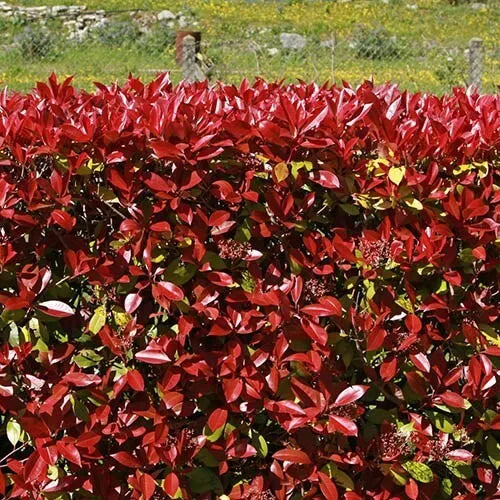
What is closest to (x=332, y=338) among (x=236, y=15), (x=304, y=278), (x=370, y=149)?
(x=304, y=278)

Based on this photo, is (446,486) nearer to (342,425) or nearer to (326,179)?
(342,425)

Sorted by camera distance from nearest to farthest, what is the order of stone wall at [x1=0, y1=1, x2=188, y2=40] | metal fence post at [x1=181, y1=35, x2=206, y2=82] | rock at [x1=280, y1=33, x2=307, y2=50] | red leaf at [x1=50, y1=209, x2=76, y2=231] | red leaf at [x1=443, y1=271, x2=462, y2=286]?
red leaf at [x1=50, y1=209, x2=76, y2=231] → red leaf at [x1=443, y1=271, x2=462, y2=286] → metal fence post at [x1=181, y1=35, x2=206, y2=82] → rock at [x1=280, y1=33, x2=307, y2=50] → stone wall at [x1=0, y1=1, x2=188, y2=40]

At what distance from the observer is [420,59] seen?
11664 mm

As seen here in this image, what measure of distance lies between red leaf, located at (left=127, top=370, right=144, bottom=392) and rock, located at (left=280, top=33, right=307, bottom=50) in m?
12.0

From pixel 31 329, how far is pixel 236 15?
1489 centimetres

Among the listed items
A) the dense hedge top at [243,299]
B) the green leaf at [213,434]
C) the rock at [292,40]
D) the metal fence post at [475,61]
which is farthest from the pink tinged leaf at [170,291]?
the rock at [292,40]

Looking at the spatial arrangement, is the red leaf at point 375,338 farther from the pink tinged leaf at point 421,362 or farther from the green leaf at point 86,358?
the green leaf at point 86,358

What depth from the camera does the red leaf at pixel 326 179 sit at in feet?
7.34

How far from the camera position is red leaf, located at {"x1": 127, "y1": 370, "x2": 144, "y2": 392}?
225cm

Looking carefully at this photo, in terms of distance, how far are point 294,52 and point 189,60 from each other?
5851 mm

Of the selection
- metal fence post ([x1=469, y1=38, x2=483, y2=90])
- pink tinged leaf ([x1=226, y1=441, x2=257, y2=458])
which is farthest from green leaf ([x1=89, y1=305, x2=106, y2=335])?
metal fence post ([x1=469, y1=38, x2=483, y2=90])

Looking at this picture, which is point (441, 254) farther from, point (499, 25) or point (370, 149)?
point (499, 25)

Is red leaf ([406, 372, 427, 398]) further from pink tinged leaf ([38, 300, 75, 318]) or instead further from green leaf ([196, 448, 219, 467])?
pink tinged leaf ([38, 300, 75, 318])

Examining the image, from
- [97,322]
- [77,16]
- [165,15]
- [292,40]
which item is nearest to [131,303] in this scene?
[97,322]
